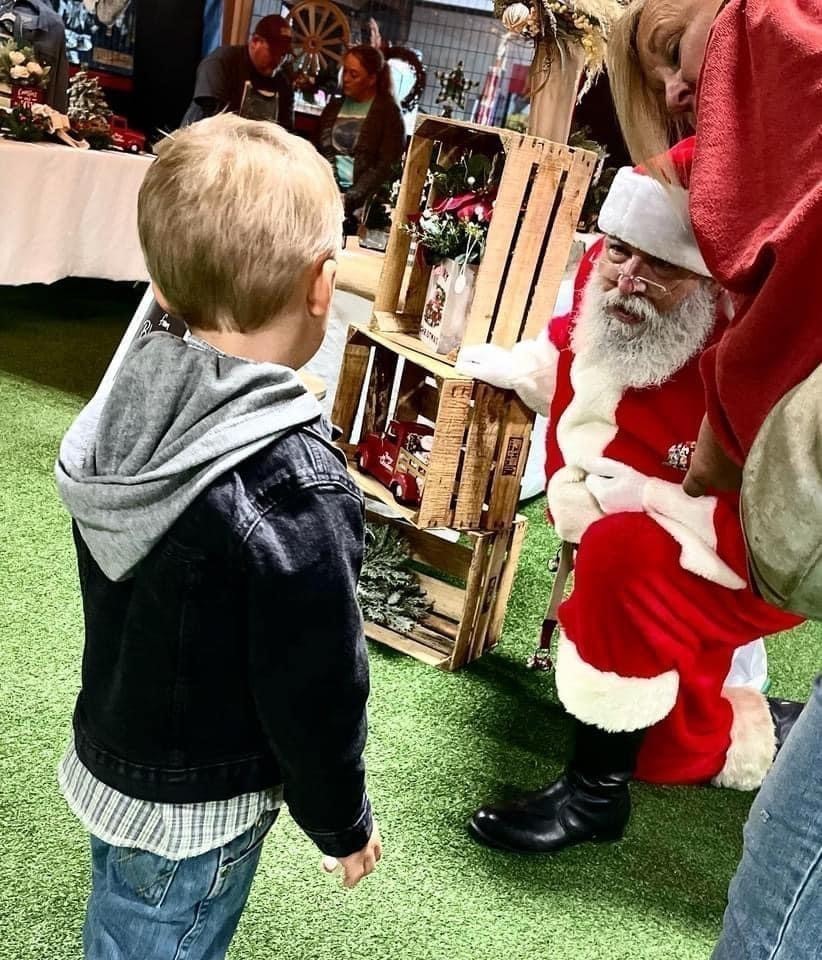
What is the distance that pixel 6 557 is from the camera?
2.44m

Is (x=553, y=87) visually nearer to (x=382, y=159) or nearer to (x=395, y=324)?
(x=395, y=324)

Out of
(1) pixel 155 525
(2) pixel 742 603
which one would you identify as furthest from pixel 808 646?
(1) pixel 155 525

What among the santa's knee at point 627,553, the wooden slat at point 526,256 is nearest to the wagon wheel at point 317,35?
the wooden slat at point 526,256

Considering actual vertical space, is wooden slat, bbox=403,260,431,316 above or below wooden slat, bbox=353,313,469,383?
above

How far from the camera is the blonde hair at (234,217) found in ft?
2.84

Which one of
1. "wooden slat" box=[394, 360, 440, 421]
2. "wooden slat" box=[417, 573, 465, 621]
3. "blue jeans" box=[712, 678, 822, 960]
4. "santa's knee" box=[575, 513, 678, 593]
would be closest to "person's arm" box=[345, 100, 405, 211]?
"wooden slat" box=[394, 360, 440, 421]

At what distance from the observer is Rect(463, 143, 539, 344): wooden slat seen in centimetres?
201

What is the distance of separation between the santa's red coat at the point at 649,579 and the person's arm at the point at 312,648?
0.89m

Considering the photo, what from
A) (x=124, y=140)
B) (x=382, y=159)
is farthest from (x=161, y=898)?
(x=124, y=140)

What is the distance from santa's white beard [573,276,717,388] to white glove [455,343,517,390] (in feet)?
0.93

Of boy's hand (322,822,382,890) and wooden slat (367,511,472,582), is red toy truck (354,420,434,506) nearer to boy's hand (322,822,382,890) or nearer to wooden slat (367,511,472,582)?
wooden slat (367,511,472,582)

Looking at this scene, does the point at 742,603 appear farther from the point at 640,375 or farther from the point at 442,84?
the point at 442,84

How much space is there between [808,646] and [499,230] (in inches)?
66.4

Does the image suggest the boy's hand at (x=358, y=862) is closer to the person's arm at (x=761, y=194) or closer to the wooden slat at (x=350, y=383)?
the person's arm at (x=761, y=194)
